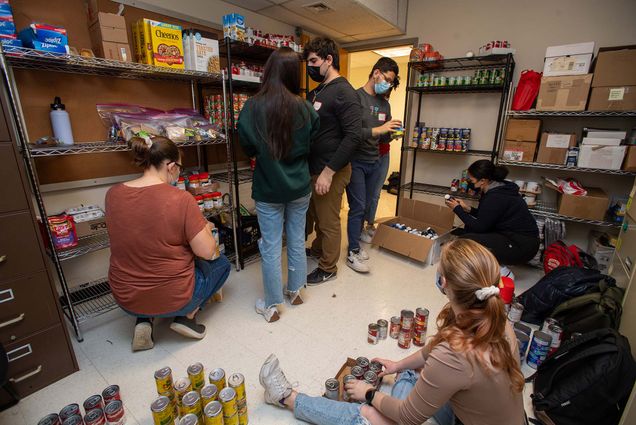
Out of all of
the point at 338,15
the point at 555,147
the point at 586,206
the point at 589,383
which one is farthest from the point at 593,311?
the point at 338,15

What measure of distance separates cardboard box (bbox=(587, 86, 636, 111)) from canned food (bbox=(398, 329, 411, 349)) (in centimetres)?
227

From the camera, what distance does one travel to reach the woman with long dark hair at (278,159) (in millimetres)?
1612

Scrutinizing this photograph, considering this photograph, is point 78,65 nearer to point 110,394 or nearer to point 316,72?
point 316,72

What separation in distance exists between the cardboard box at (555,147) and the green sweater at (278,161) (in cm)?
206

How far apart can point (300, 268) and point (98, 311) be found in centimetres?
122

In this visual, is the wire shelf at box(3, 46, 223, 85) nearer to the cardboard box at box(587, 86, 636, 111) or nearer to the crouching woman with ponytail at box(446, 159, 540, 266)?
the crouching woman with ponytail at box(446, 159, 540, 266)

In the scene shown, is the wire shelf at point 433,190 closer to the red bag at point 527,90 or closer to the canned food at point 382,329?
the red bag at point 527,90

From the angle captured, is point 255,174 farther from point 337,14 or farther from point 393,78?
point 337,14

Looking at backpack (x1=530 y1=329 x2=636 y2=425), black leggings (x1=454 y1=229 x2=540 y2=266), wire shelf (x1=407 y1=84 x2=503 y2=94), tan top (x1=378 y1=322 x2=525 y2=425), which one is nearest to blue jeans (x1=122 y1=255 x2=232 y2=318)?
tan top (x1=378 y1=322 x2=525 y2=425)

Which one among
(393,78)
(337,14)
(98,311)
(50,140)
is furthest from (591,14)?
(98,311)

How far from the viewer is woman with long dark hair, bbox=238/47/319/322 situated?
1612 millimetres

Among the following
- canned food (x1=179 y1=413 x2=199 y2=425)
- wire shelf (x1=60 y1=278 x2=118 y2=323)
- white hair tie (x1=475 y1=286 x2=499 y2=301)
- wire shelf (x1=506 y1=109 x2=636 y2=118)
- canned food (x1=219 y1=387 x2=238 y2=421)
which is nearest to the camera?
white hair tie (x1=475 y1=286 x2=499 y2=301)

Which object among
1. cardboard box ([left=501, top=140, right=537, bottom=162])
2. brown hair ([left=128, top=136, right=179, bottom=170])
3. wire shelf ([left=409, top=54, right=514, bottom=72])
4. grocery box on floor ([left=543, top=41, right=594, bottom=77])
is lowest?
cardboard box ([left=501, top=140, right=537, bottom=162])

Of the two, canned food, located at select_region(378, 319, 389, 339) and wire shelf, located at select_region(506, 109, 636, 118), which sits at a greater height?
wire shelf, located at select_region(506, 109, 636, 118)
